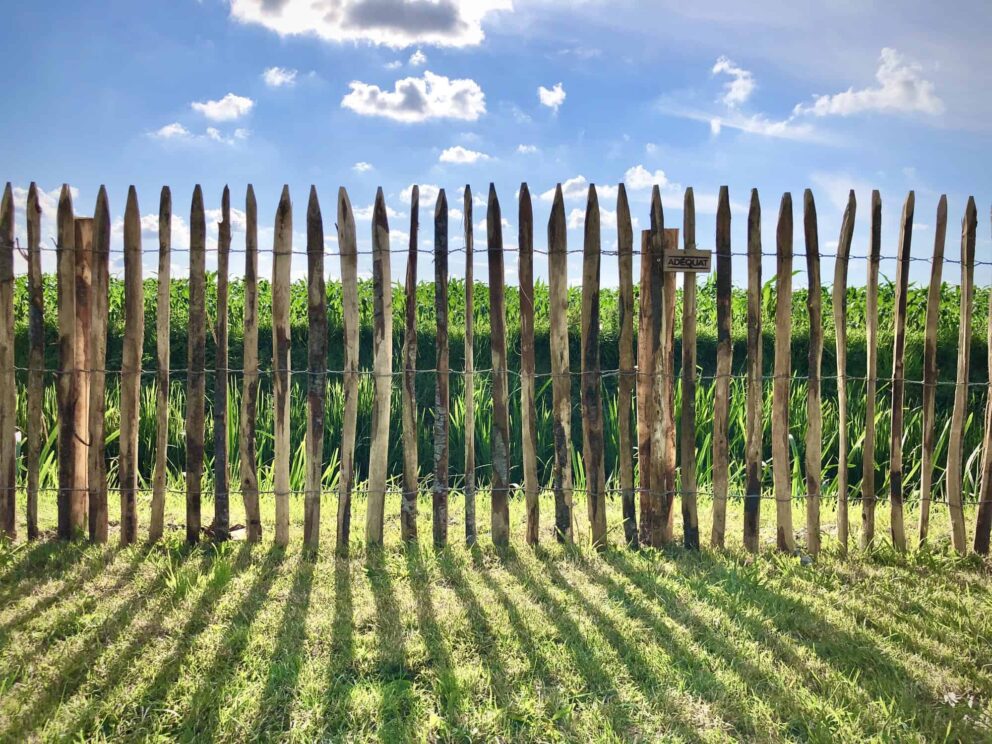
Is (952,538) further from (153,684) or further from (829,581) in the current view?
(153,684)

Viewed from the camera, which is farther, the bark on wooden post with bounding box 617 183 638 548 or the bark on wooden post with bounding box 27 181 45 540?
the bark on wooden post with bounding box 27 181 45 540

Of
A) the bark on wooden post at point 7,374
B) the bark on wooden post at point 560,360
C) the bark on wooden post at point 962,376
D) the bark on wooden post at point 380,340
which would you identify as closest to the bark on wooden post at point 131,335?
the bark on wooden post at point 7,374

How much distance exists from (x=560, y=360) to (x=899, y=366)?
1.99m

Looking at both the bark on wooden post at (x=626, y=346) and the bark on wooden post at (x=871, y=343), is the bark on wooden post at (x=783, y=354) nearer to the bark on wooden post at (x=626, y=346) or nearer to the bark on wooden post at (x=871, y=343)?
the bark on wooden post at (x=871, y=343)

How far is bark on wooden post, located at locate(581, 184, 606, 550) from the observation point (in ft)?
14.5

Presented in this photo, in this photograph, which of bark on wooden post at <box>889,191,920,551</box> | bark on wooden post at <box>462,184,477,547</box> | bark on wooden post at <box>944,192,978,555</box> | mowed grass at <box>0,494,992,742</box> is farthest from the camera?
bark on wooden post at <box>944,192,978,555</box>

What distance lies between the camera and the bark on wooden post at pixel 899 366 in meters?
4.66

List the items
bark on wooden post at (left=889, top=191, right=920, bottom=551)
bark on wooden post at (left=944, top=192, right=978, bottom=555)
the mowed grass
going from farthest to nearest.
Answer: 1. bark on wooden post at (left=944, top=192, right=978, bottom=555)
2. bark on wooden post at (left=889, top=191, right=920, bottom=551)
3. the mowed grass

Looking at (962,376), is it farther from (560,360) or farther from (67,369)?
(67,369)

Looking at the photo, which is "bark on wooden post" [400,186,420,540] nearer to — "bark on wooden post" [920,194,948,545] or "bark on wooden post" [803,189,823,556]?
"bark on wooden post" [803,189,823,556]

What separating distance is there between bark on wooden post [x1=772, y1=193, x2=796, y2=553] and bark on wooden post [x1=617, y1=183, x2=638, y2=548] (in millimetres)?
796

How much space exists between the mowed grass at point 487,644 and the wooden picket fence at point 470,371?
0.26 meters

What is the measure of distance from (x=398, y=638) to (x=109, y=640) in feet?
4.04

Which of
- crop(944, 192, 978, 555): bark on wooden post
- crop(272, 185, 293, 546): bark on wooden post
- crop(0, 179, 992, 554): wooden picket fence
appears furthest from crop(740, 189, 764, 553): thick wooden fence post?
crop(272, 185, 293, 546): bark on wooden post
